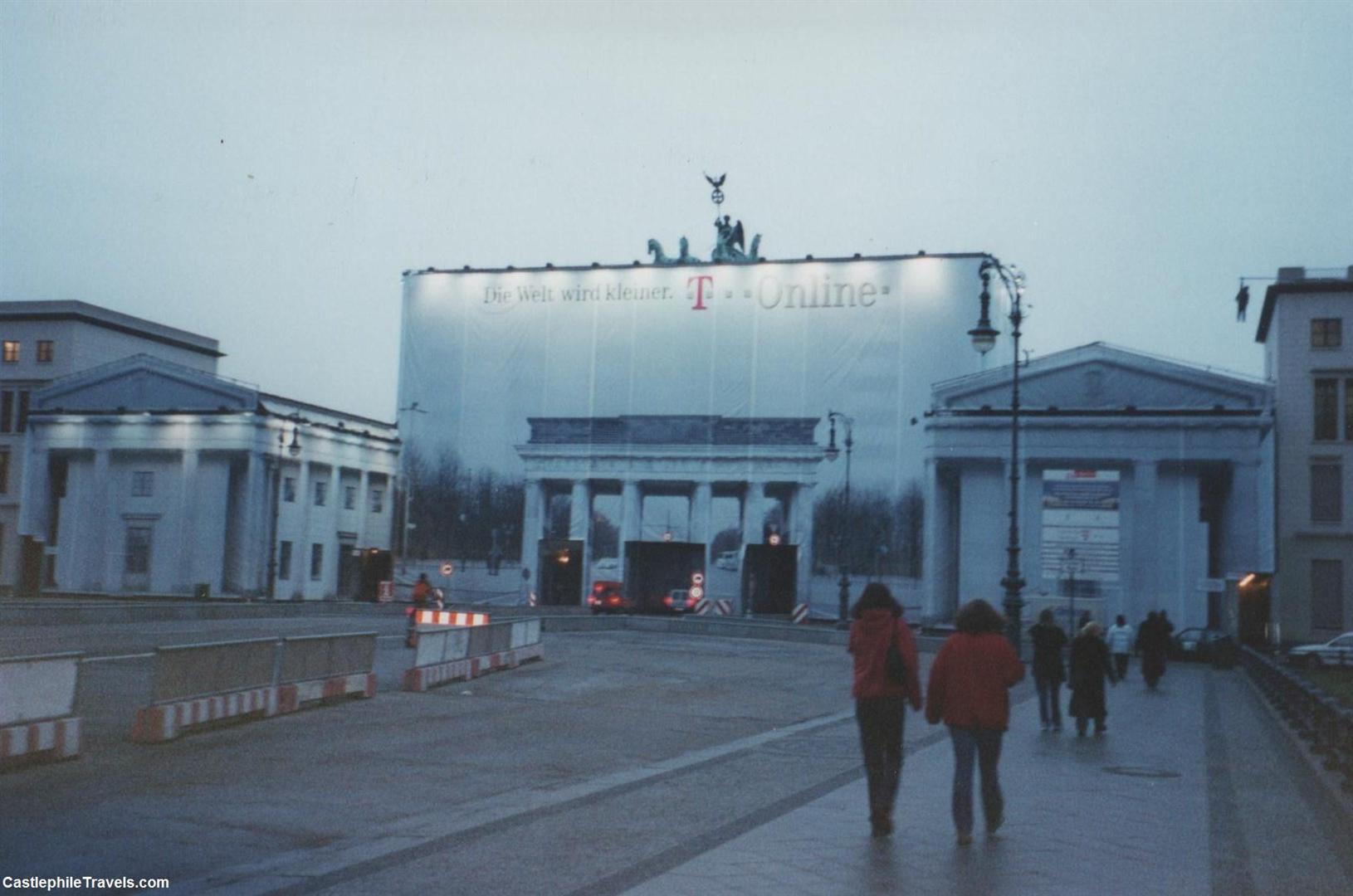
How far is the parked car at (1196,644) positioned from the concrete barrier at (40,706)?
43.0 m

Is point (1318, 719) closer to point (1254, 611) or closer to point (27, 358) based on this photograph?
point (1254, 611)

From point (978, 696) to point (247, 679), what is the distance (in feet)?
31.2

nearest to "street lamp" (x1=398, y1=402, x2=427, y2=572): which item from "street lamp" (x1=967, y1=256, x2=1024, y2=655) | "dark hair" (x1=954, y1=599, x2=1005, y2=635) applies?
"street lamp" (x1=967, y1=256, x2=1024, y2=655)

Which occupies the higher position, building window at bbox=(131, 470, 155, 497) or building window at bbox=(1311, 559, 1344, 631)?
building window at bbox=(131, 470, 155, 497)

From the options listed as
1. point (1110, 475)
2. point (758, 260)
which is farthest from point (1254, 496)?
point (758, 260)

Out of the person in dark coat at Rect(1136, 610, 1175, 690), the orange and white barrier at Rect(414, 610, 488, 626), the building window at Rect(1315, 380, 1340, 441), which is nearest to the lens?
the orange and white barrier at Rect(414, 610, 488, 626)

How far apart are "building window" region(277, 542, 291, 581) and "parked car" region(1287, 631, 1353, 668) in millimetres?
48469

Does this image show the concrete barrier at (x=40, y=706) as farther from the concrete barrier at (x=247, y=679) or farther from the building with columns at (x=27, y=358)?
the building with columns at (x=27, y=358)

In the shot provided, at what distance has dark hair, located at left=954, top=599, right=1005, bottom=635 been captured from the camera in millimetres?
10242

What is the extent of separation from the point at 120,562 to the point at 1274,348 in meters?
58.3

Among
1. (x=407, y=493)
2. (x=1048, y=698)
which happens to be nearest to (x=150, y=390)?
(x=407, y=493)

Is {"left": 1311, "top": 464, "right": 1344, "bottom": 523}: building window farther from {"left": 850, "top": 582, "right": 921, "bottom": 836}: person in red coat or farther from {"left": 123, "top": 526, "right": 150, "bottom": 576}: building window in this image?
{"left": 850, "top": 582, "right": 921, "bottom": 836}: person in red coat

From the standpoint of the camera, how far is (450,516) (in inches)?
2997

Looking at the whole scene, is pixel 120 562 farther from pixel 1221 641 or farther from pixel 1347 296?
pixel 1347 296
